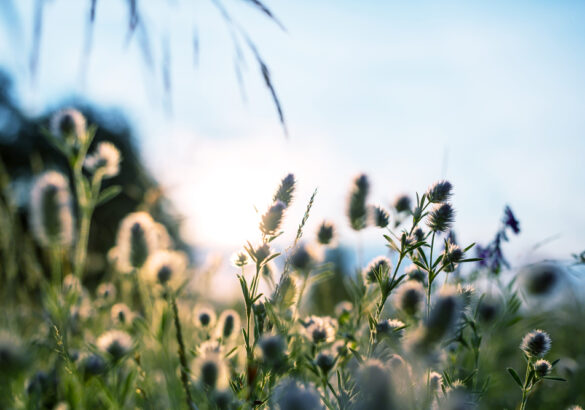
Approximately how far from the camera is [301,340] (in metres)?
1.54

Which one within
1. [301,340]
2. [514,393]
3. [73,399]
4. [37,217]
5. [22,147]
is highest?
[37,217]

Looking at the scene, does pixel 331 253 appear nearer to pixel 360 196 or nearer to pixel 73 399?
pixel 360 196

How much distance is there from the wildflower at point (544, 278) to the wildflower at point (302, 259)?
70 centimetres

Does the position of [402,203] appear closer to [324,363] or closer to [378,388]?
[324,363]

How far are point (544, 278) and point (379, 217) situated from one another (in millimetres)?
539

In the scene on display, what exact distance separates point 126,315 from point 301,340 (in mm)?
889

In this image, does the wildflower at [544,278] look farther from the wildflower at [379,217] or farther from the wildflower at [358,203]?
the wildflower at [358,203]

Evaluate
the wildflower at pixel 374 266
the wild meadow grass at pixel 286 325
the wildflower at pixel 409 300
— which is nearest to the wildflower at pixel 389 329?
the wild meadow grass at pixel 286 325

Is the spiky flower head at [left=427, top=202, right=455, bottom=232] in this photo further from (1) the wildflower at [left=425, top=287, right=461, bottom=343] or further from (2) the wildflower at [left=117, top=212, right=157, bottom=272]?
(2) the wildflower at [left=117, top=212, right=157, bottom=272]

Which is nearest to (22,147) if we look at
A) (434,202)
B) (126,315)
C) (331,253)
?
(331,253)

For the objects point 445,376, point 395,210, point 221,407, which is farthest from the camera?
point 395,210

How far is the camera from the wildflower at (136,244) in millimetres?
1305

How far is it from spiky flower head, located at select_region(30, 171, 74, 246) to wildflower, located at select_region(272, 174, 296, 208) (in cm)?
67

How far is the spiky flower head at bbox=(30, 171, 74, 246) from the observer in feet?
4.62
